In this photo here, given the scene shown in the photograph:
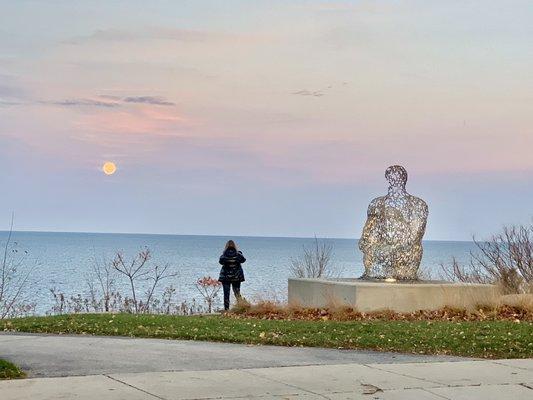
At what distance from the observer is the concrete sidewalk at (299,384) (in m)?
8.74

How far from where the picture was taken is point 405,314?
1852 centimetres

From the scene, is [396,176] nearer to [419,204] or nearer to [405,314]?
[419,204]

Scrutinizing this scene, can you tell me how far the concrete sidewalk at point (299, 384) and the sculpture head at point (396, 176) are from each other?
990 cm

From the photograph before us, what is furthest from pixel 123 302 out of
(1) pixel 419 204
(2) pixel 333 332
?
(2) pixel 333 332

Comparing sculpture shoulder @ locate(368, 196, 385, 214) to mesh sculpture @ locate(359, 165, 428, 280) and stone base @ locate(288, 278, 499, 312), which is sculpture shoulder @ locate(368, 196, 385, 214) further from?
stone base @ locate(288, 278, 499, 312)

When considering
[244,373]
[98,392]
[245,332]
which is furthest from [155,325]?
[98,392]

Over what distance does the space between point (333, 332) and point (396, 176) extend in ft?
22.6

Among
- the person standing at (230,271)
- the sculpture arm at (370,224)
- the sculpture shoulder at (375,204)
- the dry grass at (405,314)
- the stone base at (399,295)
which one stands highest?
the sculpture shoulder at (375,204)

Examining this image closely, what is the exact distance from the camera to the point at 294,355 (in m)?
11.8

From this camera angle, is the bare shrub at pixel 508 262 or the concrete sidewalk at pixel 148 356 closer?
the concrete sidewalk at pixel 148 356

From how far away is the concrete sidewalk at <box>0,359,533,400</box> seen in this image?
28.7 feet

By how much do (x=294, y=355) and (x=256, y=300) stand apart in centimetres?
890

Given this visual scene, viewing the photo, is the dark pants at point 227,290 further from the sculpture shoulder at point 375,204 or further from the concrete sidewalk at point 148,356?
the concrete sidewalk at point 148,356

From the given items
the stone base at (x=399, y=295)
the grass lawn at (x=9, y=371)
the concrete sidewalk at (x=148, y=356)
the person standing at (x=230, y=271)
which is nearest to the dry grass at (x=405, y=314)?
the stone base at (x=399, y=295)
